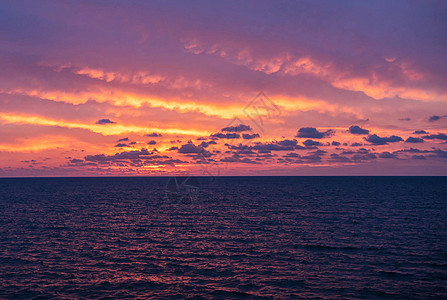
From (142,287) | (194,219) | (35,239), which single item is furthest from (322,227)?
(35,239)

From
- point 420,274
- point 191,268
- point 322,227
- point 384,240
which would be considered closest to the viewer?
point 420,274

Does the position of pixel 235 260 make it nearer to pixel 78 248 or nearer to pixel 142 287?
pixel 142 287

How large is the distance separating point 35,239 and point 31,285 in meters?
23.6

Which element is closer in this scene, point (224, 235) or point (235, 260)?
point (235, 260)

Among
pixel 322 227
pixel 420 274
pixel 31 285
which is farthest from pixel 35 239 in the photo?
pixel 420 274

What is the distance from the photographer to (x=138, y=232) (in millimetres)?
61781

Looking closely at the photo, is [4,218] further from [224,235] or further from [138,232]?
[224,235]

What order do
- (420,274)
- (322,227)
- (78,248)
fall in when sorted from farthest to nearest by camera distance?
1. (322,227)
2. (78,248)
3. (420,274)

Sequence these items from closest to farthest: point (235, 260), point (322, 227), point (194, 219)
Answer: point (235, 260), point (322, 227), point (194, 219)

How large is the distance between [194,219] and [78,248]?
102 feet

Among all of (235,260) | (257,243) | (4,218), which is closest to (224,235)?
(257,243)

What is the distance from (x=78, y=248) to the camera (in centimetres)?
4947

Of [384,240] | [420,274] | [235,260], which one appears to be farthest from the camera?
[384,240]

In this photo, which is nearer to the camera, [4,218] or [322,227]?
[322,227]
